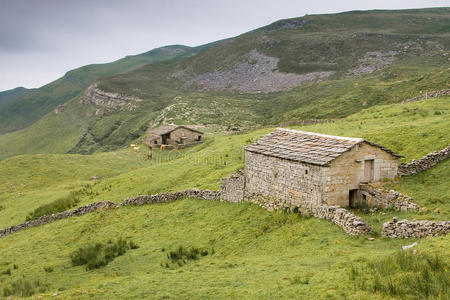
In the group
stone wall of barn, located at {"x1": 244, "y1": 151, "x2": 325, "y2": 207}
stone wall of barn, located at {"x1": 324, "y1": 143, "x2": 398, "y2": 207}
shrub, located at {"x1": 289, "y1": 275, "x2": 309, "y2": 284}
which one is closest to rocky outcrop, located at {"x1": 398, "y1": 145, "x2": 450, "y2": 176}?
stone wall of barn, located at {"x1": 324, "y1": 143, "x2": 398, "y2": 207}

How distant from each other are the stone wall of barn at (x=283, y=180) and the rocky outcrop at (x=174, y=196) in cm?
308

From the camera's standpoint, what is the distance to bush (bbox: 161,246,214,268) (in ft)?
51.8

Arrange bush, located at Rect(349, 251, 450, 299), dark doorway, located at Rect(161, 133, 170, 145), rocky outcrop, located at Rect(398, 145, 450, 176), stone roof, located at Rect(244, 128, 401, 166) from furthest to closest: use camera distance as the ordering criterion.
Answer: dark doorway, located at Rect(161, 133, 170, 145) → rocky outcrop, located at Rect(398, 145, 450, 176) → stone roof, located at Rect(244, 128, 401, 166) → bush, located at Rect(349, 251, 450, 299)

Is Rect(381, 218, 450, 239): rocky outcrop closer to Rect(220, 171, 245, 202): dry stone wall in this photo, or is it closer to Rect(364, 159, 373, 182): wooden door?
Rect(364, 159, 373, 182): wooden door

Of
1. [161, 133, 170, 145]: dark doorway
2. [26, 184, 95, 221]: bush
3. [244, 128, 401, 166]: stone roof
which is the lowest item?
[26, 184, 95, 221]: bush

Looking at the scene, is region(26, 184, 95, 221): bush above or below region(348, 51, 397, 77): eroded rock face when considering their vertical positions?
below

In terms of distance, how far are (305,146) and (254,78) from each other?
11552 centimetres

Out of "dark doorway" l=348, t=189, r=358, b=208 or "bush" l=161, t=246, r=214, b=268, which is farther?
"dark doorway" l=348, t=189, r=358, b=208

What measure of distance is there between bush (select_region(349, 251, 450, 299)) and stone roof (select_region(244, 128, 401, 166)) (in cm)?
670

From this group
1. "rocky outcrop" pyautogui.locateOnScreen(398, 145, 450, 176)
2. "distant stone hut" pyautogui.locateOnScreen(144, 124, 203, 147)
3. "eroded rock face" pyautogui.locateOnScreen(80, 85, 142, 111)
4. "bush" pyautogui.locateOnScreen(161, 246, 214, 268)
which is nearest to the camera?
"bush" pyautogui.locateOnScreen(161, 246, 214, 268)

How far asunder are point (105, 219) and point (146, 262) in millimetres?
9402

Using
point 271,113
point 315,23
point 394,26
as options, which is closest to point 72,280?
point 271,113

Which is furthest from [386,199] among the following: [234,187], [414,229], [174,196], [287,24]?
[287,24]

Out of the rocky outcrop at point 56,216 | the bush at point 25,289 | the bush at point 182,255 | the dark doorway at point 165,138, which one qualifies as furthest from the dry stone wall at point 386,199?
the dark doorway at point 165,138
